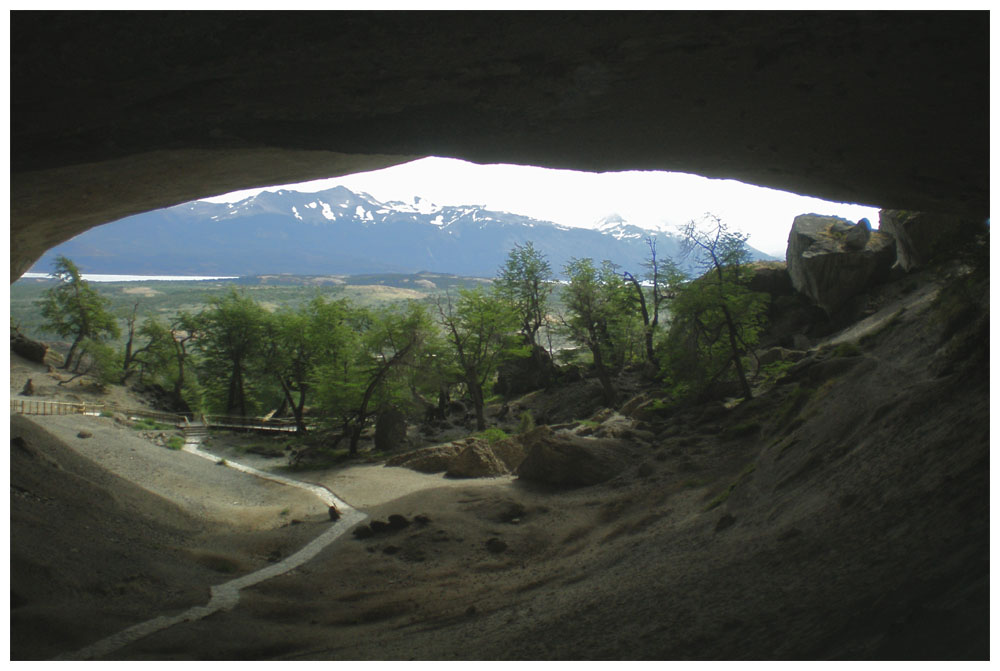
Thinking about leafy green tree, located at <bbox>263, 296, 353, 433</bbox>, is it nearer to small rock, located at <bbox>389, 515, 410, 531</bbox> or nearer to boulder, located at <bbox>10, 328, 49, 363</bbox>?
boulder, located at <bbox>10, 328, 49, 363</bbox>

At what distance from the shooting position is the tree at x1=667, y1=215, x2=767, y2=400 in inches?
960

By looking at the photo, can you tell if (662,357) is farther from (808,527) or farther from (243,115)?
(243,115)

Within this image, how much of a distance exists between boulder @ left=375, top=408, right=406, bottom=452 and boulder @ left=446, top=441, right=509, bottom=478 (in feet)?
35.4

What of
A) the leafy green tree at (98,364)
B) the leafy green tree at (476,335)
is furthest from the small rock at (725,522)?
the leafy green tree at (98,364)

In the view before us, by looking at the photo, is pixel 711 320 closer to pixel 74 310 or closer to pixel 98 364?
pixel 98 364

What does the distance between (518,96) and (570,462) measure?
47.9 ft

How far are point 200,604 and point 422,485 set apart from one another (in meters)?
12.9

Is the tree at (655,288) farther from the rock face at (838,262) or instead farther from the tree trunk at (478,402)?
the tree trunk at (478,402)

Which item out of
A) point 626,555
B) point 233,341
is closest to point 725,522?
point 626,555

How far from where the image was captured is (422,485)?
22.5m

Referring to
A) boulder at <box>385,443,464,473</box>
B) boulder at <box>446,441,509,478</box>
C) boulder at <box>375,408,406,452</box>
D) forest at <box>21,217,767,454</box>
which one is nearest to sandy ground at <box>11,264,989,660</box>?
boulder at <box>446,441,509,478</box>

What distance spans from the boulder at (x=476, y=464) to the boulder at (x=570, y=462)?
2607 millimetres

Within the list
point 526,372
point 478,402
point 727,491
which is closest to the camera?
point 727,491

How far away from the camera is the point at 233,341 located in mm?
48656
